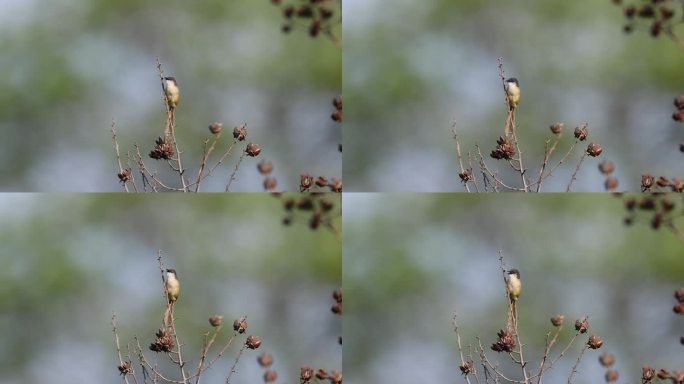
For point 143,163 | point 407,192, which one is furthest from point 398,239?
point 143,163

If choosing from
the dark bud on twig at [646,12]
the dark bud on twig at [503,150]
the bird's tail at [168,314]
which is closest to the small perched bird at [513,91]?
the dark bud on twig at [503,150]

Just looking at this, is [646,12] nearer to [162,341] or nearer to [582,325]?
[582,325]

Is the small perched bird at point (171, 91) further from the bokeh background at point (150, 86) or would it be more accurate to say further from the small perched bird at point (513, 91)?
the small perched bird at point (513, 91)

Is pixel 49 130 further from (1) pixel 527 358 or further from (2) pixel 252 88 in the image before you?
(1) pixel 527 358

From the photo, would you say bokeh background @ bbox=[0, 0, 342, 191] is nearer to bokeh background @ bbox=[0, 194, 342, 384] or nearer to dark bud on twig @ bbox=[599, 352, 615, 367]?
bokeh background @ bbox=[0, 194, 342, 384]

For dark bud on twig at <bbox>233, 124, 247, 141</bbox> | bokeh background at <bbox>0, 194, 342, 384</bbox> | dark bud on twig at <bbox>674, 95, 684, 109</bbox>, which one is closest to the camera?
bokeh background at <bbox>0, 194, 342, 384</bbox>

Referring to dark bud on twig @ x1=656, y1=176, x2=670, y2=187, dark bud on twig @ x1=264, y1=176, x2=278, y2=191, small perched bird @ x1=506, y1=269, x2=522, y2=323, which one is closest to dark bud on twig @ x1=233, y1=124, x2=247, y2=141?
dark bud on twig @ x1=264, y1=176, x2=278, y2=191
